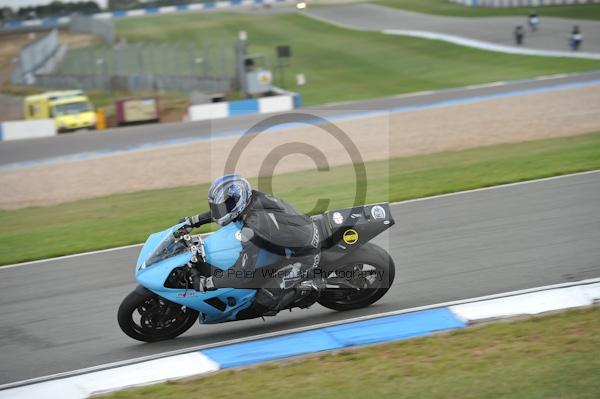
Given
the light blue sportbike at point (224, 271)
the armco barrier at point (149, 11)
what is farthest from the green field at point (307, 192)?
the armco barrier at point (149, 11)

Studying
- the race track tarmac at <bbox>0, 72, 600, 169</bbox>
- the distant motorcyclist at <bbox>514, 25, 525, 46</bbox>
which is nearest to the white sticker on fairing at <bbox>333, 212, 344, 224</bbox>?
the race track tarmac at <bbox>0, 72, 600, 169</bbox>

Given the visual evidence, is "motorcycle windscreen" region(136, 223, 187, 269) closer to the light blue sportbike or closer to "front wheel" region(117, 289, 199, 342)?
the light blue sportbike

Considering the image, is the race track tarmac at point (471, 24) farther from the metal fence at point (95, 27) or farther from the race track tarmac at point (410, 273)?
the race track tarmac at point (410, 273)

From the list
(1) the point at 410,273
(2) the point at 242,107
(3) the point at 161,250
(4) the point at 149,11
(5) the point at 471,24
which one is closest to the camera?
(3) the point at 161,250

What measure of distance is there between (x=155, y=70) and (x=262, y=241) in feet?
117

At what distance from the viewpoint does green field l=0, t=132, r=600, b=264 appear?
506 inches

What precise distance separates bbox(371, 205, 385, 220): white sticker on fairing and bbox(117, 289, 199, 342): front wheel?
7.39 ft

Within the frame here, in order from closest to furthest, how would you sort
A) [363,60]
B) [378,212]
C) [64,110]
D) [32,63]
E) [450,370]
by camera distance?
[450,370] < [378,212] < [64,110] < [363,60] < [32,63]

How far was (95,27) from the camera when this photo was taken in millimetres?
72062

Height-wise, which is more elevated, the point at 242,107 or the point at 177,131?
the point at 242,107

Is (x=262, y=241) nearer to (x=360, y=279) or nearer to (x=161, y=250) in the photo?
(x=161, y=250)

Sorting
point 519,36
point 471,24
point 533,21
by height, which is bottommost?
point 519,36

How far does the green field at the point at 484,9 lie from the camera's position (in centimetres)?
5391

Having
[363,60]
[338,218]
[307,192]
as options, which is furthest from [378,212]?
Answer: [363,60]
